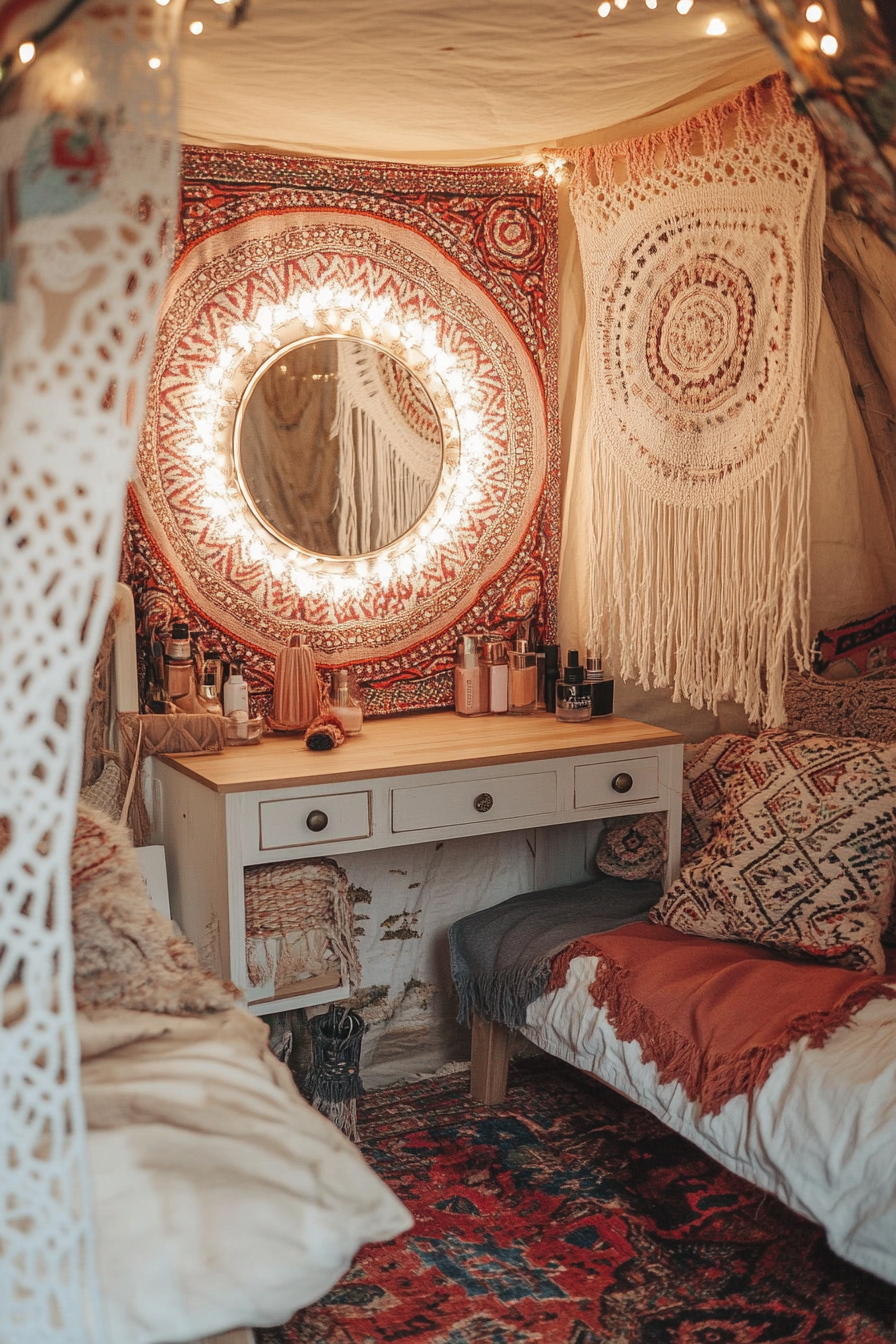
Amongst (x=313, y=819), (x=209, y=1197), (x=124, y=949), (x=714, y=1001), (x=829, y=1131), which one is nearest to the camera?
(x=209, y=1197)

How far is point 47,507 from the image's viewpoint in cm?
112

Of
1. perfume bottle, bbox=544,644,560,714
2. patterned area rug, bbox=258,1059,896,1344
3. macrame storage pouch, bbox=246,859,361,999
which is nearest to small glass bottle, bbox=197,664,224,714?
macrame storage pouch, bbox=246,859,361,999

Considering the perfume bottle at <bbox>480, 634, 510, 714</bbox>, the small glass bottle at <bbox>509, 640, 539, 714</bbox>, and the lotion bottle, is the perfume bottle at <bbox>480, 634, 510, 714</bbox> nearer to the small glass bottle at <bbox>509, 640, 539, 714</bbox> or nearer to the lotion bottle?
the small glass bottle at <bbox>509, 640, 539, 714</bbox>

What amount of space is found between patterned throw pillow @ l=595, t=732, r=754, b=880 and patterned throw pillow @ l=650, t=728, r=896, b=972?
0.59 ft

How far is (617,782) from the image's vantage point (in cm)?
266

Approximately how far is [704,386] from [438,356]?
62 cm

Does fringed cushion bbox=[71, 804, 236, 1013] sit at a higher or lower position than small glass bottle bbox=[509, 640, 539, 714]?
lower

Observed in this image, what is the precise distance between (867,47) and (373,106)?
103 cm

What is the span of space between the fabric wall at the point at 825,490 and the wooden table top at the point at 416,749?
0.31 metres

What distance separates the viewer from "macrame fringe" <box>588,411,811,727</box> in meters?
2.63

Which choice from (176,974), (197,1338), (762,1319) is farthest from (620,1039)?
(197,1338)

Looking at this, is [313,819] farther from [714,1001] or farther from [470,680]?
[714,1001]

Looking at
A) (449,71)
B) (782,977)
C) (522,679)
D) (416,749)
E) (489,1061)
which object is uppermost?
(449,71)

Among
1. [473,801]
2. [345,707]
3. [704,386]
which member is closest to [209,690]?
[345,707]
